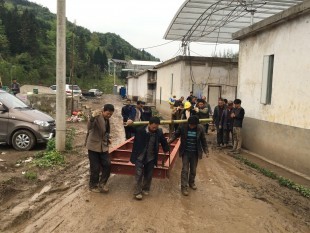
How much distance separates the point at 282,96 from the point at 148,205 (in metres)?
5.52

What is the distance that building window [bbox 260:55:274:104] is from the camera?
10.5 meters

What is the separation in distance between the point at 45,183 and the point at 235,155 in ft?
20.4

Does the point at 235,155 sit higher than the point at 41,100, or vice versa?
the point at 41,100

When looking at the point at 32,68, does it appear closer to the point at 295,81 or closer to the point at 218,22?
the point at 218,22

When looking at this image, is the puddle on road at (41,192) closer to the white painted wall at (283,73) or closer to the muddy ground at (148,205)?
the muddy ground at (148,205)

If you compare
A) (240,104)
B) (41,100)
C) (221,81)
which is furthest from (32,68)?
(240,104)

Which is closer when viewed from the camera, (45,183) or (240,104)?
(45,183)

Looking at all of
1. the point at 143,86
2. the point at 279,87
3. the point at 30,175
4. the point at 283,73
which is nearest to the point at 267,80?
the point at 279,87

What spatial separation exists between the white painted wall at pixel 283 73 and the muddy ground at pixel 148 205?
213 centimetres

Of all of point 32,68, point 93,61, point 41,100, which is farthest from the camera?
point 93,61

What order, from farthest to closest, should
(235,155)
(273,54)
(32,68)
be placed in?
(32,68) < (235,155) < (273,54)

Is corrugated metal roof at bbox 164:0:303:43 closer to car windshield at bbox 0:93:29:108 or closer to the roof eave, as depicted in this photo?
the roof eave

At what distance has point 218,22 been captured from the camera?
1966cm

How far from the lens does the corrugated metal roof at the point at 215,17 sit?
16455mm
